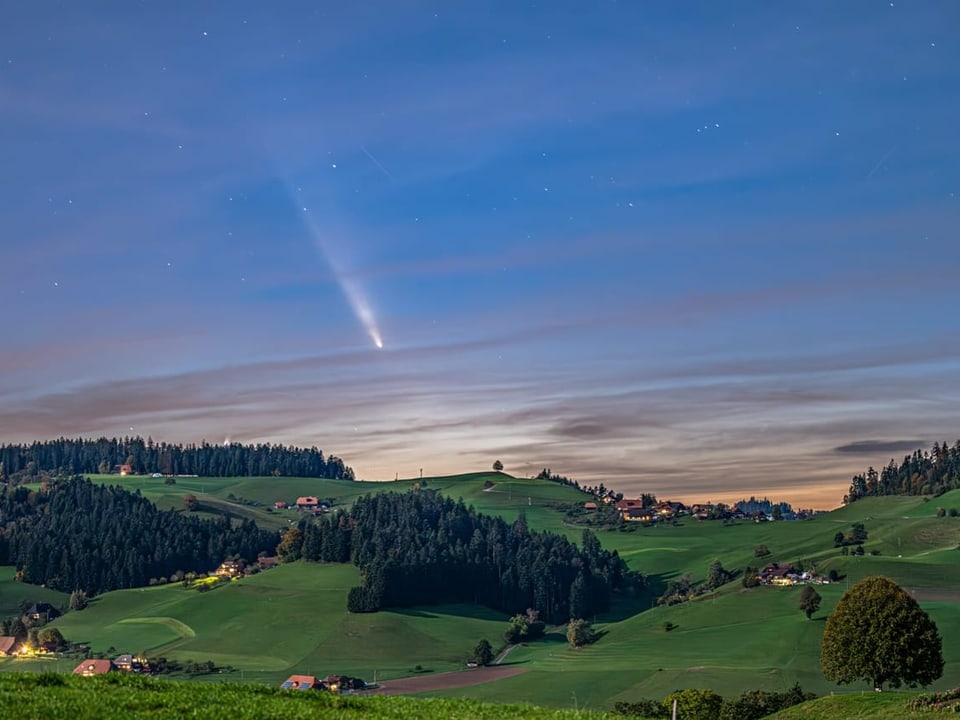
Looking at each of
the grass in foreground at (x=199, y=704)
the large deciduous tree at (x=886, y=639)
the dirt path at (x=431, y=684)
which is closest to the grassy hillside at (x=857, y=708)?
the large deciduous tree at (x=886, y=639)

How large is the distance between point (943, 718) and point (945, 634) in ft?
458

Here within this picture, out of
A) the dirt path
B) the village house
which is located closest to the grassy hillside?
the dirt path

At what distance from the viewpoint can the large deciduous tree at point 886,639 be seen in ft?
295

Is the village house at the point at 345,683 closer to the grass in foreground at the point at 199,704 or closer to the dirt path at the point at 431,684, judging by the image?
the dirt path at the point at 431,684

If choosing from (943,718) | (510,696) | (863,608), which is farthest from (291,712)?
(510,696)

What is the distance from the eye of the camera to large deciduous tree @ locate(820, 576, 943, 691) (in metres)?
89.9

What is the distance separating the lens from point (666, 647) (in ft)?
653

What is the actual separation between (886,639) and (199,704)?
77295mm

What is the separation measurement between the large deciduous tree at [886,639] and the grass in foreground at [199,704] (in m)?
64.8

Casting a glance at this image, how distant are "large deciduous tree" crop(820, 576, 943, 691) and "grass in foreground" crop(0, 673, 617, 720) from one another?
64775 millimetres

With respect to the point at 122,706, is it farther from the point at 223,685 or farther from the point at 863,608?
the point at 863,608

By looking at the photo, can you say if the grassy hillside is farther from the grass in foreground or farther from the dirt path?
the dirt path

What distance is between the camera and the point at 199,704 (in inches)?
1178

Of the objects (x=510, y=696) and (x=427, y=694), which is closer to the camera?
(x=510, y=696)
